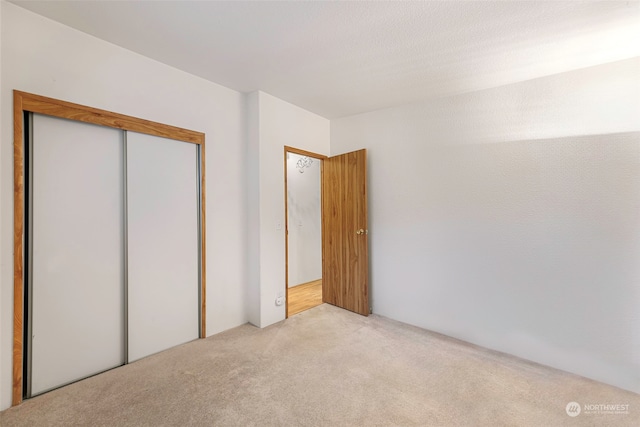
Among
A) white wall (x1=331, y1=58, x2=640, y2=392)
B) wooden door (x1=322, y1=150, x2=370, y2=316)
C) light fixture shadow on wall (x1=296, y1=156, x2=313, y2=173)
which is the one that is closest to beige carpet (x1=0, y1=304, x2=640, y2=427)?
white wall (x1=331, y1=58, x2=640, y2=392)

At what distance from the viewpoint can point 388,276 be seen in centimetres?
330

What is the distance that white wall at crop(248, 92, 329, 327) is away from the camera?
9.64ft

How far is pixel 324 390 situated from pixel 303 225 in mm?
3155

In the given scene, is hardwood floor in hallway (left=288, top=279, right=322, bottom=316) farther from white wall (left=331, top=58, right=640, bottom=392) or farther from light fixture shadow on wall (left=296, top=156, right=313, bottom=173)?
light fixture shadow on wall (left=296, top=156, right=313, bottom=173)

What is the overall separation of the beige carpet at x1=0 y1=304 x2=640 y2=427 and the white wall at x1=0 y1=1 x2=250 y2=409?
1.51 feet

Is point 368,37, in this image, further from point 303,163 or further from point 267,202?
point 303,163

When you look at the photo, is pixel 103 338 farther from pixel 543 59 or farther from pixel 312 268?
pixel 543 59

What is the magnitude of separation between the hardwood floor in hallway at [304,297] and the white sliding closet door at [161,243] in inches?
52.1

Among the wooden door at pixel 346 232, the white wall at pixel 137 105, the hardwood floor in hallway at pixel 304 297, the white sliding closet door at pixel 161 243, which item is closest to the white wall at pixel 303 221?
the hardwood floor in hallway at pixel 304 297

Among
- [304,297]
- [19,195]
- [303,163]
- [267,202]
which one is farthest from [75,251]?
[303,163]

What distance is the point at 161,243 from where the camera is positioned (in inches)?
94.7

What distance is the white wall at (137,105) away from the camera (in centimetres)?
168

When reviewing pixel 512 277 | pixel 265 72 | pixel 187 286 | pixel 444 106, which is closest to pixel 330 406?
pixel 187 286

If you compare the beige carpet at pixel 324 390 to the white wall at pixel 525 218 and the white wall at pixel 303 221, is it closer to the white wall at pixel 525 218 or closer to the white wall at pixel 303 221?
the white wall at pixel 525 218
